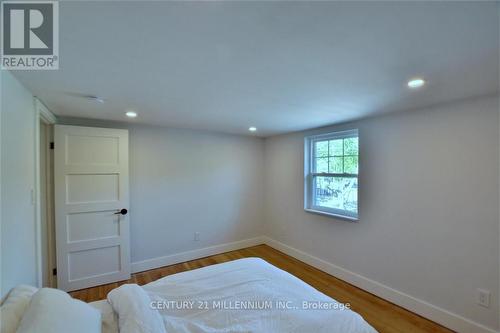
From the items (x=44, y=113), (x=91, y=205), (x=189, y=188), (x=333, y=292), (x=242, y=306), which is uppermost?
(x=44, y=113)

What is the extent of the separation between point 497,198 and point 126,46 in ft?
9.93

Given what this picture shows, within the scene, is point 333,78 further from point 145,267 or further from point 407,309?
point 145,267

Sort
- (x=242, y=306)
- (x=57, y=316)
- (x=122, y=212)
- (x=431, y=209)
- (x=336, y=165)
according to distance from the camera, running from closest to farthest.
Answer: (x=57, y=316)
(x=242, y=306)
(x=431, y=209)
(x=122, y=212)
(x=336, y=165)

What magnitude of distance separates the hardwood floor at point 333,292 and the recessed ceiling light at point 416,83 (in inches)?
86.1

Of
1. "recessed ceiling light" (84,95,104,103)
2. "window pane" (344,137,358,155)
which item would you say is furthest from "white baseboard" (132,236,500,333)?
"recessed ceiling light" (84,95,104,103)

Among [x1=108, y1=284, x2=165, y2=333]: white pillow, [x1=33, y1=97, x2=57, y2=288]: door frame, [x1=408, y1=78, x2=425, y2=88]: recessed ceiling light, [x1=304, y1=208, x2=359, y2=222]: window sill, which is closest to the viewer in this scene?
[x1=108, y1=284, x2=165, y2=333]: white pillow

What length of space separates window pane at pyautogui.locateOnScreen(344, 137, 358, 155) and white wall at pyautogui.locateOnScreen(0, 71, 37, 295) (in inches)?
134

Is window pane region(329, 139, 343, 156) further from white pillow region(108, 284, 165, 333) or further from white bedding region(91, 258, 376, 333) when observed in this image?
white pillow region(108, 284, 165, 333)

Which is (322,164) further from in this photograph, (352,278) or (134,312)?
(134,312)

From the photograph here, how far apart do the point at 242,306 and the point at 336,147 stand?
2.62 metres

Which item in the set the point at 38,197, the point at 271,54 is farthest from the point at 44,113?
the point at 271,54

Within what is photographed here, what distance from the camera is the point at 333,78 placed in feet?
5.35

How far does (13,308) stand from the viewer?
1163 millimetres

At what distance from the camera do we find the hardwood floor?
7.16 ft
